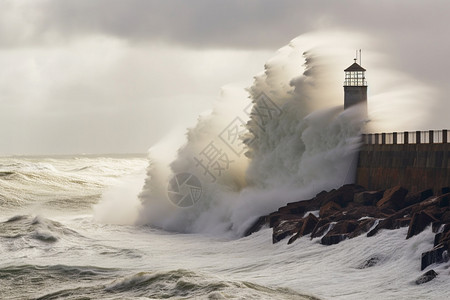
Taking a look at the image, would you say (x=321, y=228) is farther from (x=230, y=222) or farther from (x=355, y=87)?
(x=355, y=87)

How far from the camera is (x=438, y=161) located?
23344 mm

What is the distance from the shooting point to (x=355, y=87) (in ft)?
96.8

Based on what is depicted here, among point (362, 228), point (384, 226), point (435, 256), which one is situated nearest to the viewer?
point (435, 256)

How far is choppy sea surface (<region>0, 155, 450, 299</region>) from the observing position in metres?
17.0

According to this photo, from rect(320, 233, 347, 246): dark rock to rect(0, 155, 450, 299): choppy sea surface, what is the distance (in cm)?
16

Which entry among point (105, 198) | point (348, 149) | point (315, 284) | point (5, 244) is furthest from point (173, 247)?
point (105, 198)

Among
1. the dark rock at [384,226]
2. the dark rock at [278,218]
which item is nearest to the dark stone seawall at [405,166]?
the dark rock at [278,218]

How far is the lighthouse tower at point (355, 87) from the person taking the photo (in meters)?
29.5

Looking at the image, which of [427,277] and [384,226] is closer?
[427,277]

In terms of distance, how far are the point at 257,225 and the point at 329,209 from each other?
11.0 ft

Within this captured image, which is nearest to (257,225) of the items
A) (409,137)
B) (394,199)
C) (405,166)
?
Result: (405,166)

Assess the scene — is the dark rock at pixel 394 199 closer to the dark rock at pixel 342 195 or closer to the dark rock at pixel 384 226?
the dark rock at pixel 342 195

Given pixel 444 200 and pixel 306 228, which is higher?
pixel 444 200

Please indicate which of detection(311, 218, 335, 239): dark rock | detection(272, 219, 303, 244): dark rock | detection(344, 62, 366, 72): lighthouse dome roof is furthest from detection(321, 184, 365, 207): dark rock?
detection(344, 62, 366, 72): lighthouse dome roof
